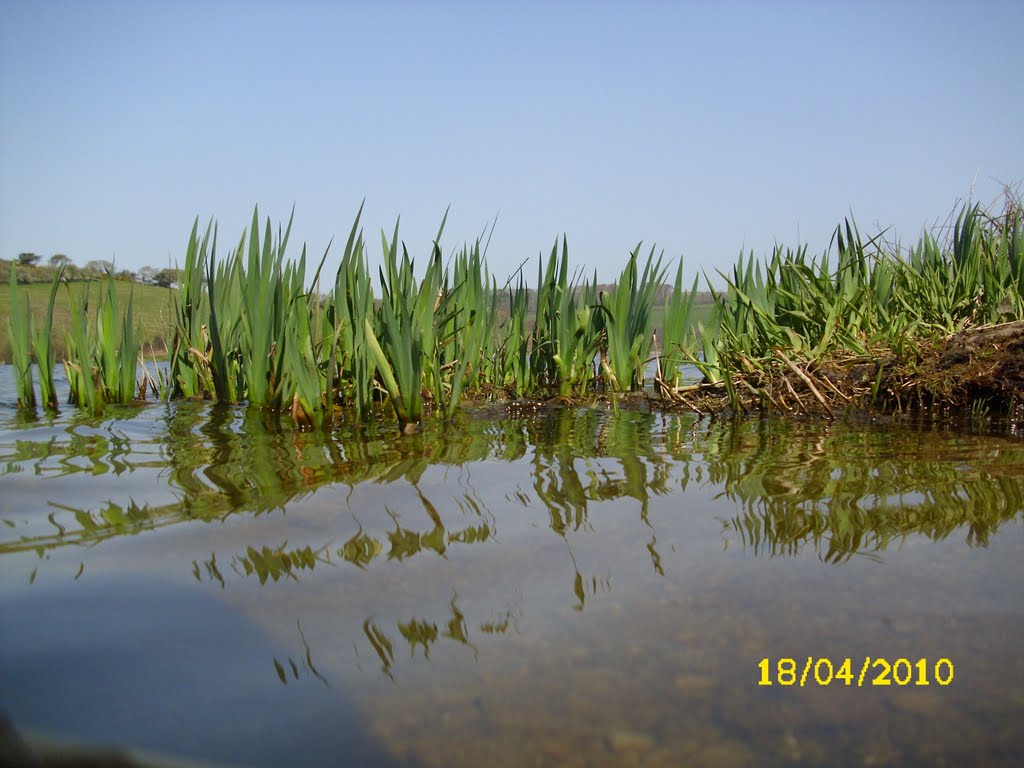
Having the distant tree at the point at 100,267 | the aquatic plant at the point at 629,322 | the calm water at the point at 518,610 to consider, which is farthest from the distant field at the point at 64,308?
the calm water at the point at 518,610

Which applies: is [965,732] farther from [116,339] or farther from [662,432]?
[116,339]

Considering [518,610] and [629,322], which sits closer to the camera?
[518,610]

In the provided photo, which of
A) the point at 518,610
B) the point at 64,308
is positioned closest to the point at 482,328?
the point at 518,610

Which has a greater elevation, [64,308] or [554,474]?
[64,308]

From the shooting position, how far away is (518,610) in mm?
1381

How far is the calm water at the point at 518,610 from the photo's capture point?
101cm

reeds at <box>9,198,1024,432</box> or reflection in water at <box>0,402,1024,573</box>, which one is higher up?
reeds at <box>9,198,1024,432</box>

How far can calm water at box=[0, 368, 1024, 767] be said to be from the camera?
3.31 ft

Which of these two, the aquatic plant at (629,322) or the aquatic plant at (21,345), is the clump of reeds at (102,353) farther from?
the aquatic plant at (629,322)

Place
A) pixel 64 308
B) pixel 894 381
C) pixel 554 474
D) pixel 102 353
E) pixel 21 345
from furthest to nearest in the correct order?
pixel 64 308, pixel 102 353, pixel 21 345, pixel 894 381, pixel 554 474

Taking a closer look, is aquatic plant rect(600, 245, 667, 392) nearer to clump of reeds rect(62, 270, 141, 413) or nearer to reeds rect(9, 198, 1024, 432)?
reeds rect(9, 198, 1024, 432)

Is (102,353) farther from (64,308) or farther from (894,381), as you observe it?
(64,308)

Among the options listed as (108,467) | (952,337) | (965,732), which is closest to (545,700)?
(965,732)

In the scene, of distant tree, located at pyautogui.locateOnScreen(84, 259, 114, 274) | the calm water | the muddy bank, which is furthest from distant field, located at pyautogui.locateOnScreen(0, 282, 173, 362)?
the calm water
